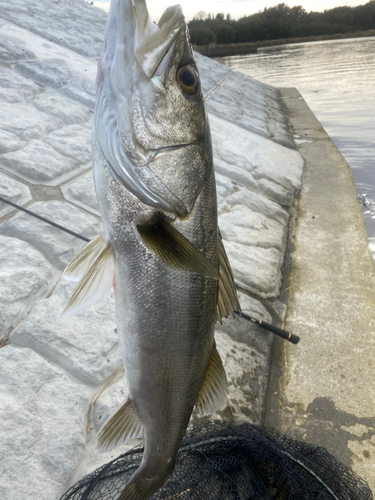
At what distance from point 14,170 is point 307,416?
3499mm

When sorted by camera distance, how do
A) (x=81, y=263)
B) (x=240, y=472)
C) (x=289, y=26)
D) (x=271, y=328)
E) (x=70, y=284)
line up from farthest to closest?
(x=289, y=26) → (x=271, y=328) → (x=70, y=284) → (x=240, y=472) → (x=81, y=263)

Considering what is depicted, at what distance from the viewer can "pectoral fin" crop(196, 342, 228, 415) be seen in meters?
1.63

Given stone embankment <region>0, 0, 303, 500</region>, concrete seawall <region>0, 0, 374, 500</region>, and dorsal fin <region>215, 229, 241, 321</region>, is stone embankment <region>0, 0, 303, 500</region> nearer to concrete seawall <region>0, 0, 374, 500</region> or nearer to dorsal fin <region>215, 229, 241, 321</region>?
concrete seawall <region>0, 0, 374, 500</region>

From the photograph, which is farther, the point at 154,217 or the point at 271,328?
the point at 271,328

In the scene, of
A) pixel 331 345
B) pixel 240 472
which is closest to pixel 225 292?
pixel 240 472

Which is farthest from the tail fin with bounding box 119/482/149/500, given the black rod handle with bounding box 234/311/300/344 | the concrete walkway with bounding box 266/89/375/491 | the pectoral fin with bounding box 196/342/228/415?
the black rod handle with bounding box 234/311/300/344


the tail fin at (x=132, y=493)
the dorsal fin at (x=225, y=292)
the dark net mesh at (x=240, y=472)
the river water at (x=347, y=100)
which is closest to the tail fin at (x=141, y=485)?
the tail fin at (x=132, y=493)

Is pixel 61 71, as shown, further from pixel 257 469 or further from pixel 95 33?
pixel 257 469

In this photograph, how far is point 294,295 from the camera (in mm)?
3863

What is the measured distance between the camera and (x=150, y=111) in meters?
1.38

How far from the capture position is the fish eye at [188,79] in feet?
4.66

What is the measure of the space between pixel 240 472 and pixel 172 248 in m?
1.37

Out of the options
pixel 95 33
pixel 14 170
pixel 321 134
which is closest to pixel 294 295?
pixel 14 170

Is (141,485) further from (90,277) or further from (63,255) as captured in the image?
(63,255)
